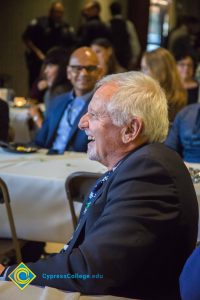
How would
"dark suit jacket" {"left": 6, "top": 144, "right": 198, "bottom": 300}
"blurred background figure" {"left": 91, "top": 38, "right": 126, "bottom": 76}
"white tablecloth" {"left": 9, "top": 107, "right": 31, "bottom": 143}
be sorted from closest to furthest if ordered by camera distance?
"dark suit jacket" {"left": 6, "top": 144, "right": 198, "bottom": 300} → "white tablecloth" {"left": 9, "top": 107, "right": 31, "bottom": 143} → "blurred background figure" {"left": 91, "top": 38, "right": 126, "bottom": 76}

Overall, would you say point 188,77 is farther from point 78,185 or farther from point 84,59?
point 78,185

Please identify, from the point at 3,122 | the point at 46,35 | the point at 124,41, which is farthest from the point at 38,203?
the point at 46,35

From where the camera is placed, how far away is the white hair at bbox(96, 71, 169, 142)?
1.58 meters

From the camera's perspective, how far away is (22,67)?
9633 mm

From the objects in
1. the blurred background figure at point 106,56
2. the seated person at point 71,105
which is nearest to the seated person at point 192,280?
the seated person at point 71,105

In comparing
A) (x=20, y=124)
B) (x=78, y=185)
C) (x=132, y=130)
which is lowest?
(x=20, y=124)

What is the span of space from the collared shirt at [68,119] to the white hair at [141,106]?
6.93 feet

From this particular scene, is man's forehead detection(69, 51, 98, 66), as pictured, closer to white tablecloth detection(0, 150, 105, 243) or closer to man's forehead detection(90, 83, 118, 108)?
white tablecloth detection(0, 150, 105, 243)

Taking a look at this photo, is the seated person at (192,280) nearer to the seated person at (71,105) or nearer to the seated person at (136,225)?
the seated person at (136,225)

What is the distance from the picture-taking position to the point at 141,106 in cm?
157

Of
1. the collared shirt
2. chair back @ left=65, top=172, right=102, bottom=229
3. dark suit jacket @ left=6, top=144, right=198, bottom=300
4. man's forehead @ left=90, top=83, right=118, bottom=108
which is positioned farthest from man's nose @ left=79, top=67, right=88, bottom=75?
dark suit jacket @ left=6, top=144, right=198, bottom=300

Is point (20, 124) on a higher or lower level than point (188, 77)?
lower

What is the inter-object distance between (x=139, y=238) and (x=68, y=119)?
248 cm

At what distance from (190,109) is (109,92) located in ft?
6.24
